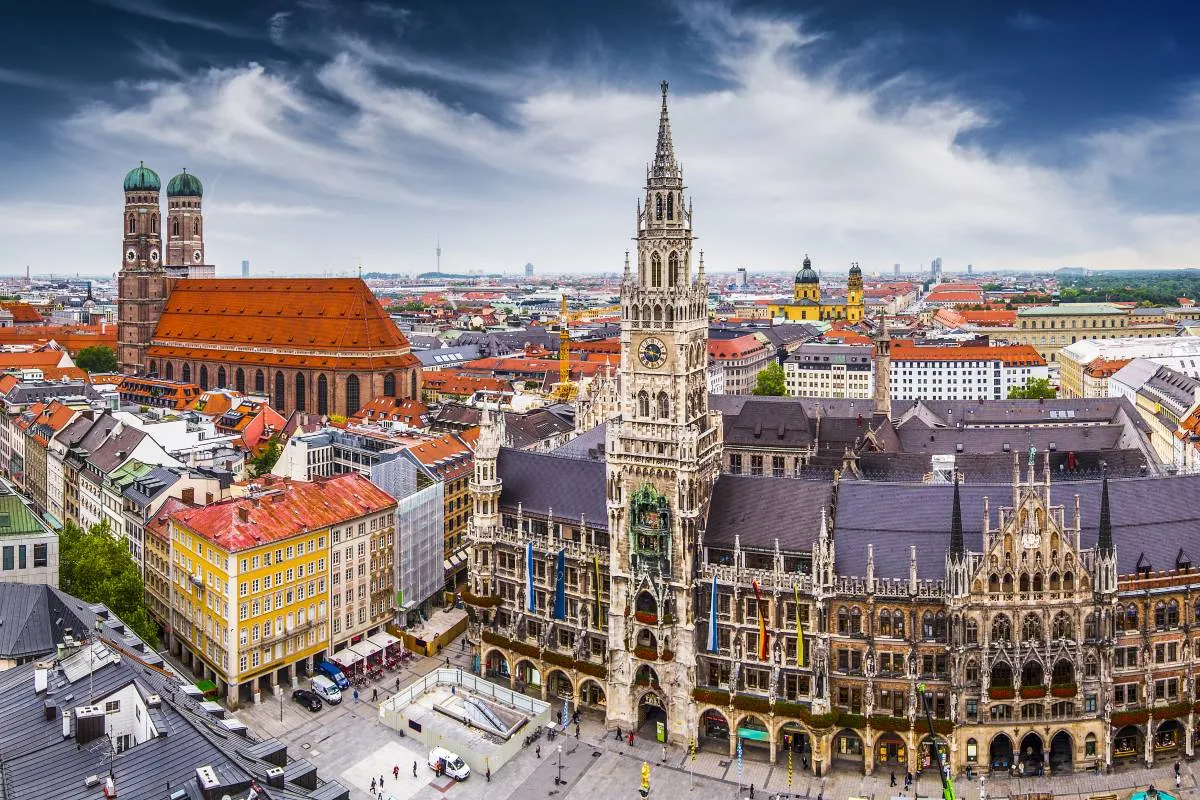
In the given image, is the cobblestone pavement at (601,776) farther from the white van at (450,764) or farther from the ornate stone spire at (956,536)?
the ornate stone spire at (956,536)

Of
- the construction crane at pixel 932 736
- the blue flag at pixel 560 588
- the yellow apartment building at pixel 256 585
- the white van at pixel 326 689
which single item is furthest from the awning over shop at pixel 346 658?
the construction crane at pixel 932 736

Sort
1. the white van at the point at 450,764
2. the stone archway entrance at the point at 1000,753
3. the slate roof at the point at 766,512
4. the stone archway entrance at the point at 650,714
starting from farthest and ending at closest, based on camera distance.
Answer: the stone archway entrance at the point at 650,714 → the slate roof at the point at 766,512 → the white van at the point at 450,764 → the stone archway entrance at the point at 1000,753

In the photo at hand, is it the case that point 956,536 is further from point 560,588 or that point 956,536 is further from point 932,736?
point 560,588

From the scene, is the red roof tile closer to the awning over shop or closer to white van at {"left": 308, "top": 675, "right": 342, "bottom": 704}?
the awning over shop

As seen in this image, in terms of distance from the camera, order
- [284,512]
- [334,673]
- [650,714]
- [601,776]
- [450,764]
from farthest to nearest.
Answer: [284,512] → [334,673] → [650,714] → [450,764] → [601,776]

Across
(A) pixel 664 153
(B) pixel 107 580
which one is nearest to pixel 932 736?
(A) pixel 664 153

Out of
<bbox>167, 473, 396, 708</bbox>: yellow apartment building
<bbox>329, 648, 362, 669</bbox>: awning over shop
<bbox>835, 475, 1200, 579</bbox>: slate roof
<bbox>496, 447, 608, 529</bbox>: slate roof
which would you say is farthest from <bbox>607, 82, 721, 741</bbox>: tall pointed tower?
<bbox>167, 473, 396, 708</bbox>: yellow apartment building
